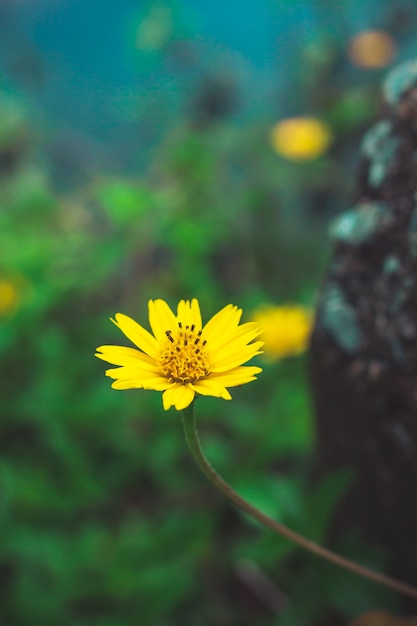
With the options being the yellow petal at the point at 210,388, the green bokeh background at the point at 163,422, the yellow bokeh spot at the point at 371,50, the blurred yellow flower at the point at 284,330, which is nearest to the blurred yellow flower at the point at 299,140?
the green bokeh background at the point at 163,422

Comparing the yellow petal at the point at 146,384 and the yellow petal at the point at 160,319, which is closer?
the yellow petal at the point at 146,384

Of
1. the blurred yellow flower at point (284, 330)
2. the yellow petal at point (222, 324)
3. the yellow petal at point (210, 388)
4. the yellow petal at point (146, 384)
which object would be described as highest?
the blurred yellow flower at point (284, 330)

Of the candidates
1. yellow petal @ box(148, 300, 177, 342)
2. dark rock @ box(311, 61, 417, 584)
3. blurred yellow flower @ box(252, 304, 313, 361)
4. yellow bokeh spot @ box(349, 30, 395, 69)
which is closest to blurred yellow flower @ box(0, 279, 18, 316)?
blurred yellow flower @ box(252, 304, 313, 361)

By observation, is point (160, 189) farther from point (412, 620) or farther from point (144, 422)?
point (412, 620)

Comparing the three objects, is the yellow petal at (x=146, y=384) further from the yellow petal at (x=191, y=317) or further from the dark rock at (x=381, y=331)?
the dark rock at (x=381, y=331)

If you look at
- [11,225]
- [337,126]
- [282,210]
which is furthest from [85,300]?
[337,126]

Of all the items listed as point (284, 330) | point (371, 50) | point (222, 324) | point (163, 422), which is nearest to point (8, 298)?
point (163, 422)
